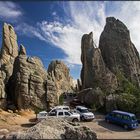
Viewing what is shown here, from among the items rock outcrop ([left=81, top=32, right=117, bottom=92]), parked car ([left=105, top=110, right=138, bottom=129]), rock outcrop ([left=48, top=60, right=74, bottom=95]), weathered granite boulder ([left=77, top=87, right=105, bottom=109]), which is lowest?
parked car ([left=105, top=110, right=138, bottom=129])

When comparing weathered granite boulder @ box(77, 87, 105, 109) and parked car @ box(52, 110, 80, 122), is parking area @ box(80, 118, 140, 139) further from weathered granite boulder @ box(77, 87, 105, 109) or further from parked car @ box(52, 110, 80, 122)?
weathered granite boulder @ box(77, 87, 105, 109)

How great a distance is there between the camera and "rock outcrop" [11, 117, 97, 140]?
13.1m

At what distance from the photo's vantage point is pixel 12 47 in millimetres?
67375

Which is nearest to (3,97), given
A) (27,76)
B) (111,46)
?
(27,76)

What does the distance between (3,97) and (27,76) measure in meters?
5.30

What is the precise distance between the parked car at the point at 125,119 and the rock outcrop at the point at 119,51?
28.0 m

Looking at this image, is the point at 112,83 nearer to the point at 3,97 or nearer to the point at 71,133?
the point at 3,97

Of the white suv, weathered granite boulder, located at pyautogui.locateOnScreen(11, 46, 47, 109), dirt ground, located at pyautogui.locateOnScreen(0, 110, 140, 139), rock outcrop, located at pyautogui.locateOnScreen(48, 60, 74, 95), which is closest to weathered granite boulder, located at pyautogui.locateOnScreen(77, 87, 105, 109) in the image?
weathered granite boulder, located at pyautogui.locateOnScreen(11, 46, 47, 109)

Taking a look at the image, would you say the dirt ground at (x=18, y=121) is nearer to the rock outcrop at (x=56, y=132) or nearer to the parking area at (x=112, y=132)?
the parking area at (x=112, y=132)

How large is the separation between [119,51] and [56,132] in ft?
167

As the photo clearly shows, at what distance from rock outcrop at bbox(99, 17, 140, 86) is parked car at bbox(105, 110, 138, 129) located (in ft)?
91.9

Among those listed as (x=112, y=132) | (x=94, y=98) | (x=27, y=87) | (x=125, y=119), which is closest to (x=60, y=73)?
(x=94, y=98)

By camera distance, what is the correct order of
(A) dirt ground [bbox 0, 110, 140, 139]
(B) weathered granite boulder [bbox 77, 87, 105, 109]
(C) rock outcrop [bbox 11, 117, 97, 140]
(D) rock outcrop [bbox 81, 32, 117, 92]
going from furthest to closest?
(D) rock outcrop [bbox 81, 32, 117, 92] < (B) weathered granite boulder [bbox 77, 87, 105, 109] < (A) dirt ground [bbox 0, 110, 140, 139] < (C) rock outcrop [bbox 11, 117, 97, 140]

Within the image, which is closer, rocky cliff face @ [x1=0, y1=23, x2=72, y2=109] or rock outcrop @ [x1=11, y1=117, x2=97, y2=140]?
rock outcrop @ [x1=11, y1=117, x2=97, y2=140]
